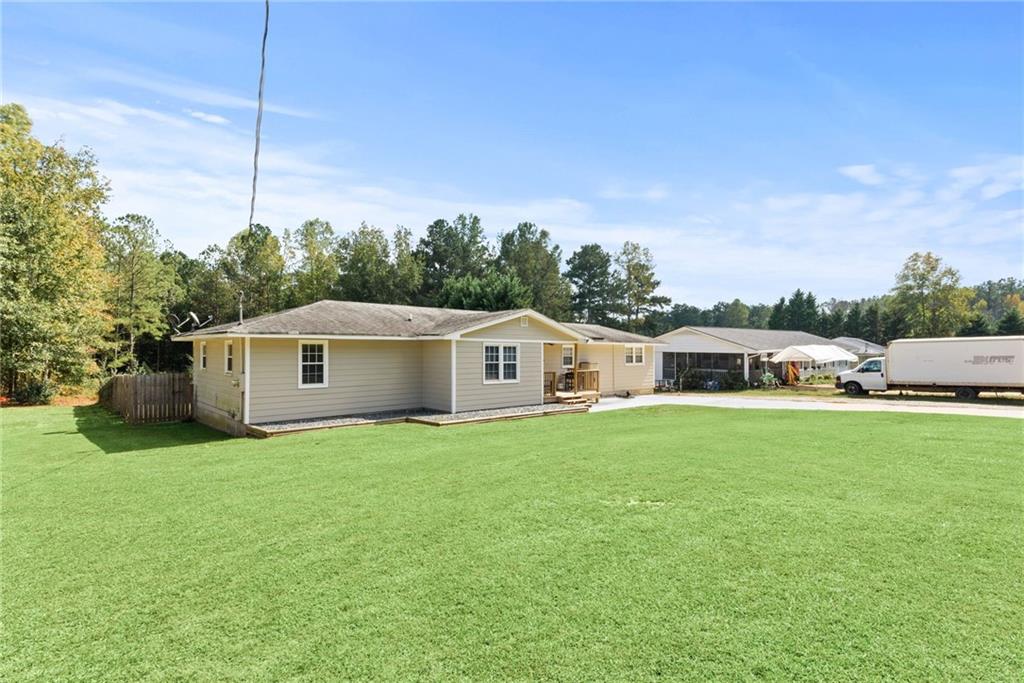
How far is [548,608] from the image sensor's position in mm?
3715

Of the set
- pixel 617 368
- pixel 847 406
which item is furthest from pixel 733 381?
pixel 847 406

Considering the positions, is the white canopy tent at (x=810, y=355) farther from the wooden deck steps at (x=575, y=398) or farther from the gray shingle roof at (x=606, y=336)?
the wooden deck steps at (x=575, y=398)

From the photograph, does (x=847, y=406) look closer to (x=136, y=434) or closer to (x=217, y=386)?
(x=217, y=386)

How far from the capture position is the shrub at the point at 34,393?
2006cm

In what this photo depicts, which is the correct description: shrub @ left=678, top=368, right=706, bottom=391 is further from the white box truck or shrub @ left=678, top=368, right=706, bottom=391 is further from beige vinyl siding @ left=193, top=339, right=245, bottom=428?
beige vinyl siding @ left=193, top=339, right=245, bottom=428

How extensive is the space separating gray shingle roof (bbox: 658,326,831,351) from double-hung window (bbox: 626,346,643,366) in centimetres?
555

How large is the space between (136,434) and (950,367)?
29.9 meters

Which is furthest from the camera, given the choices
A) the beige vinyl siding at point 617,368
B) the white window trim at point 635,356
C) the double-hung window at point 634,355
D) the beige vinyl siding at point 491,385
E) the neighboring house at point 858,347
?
the neighboring house at point 858,347

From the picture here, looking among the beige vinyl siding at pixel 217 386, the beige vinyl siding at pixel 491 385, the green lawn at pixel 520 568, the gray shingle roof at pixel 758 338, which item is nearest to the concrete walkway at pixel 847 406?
the beige vinyl siding at pixel 491 385

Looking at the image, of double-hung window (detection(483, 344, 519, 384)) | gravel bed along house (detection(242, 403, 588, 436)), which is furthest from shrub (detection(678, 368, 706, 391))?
double-hung window (detection(483, 344, 519, 384))

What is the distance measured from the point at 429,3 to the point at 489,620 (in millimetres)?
8646

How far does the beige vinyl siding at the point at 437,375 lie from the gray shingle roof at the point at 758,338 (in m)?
18.1

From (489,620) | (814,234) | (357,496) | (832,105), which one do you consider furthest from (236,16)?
(814,234)

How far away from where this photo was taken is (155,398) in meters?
15.5
